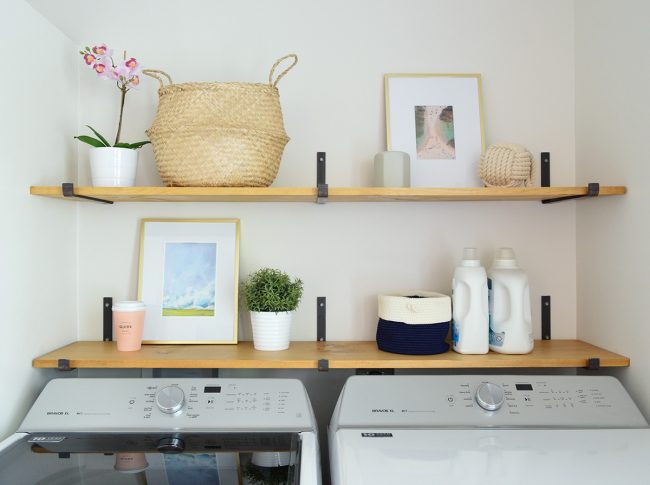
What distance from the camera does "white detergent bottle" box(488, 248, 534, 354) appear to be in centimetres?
169

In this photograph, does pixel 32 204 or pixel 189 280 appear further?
pixel 189 280

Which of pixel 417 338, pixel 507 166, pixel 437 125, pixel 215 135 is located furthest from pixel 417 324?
pixel 215 135

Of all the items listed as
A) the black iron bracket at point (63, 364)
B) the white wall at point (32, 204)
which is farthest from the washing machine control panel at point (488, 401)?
the white wall at point (32, 204)

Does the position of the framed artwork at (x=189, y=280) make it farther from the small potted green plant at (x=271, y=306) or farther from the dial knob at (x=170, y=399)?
the dial knob at (x=170, y=399)

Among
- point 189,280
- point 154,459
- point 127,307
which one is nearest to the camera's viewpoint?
point 154,459

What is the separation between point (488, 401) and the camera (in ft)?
5.01

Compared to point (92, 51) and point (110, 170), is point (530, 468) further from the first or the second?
point (92, 51)

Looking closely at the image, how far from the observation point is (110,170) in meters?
1.70

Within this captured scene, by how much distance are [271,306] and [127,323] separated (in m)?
0.41

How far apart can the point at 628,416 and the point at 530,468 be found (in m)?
0.42

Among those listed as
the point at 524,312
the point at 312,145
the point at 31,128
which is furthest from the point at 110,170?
the point at 524,312

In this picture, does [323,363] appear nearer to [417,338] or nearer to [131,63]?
[417,338]

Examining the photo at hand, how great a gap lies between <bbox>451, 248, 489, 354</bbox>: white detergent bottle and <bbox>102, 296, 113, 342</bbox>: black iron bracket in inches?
41.1

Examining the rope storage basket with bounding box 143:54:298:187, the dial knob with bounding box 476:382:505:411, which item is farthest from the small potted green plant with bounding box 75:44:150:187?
the dial knob with bounding box 476:382:505:411
